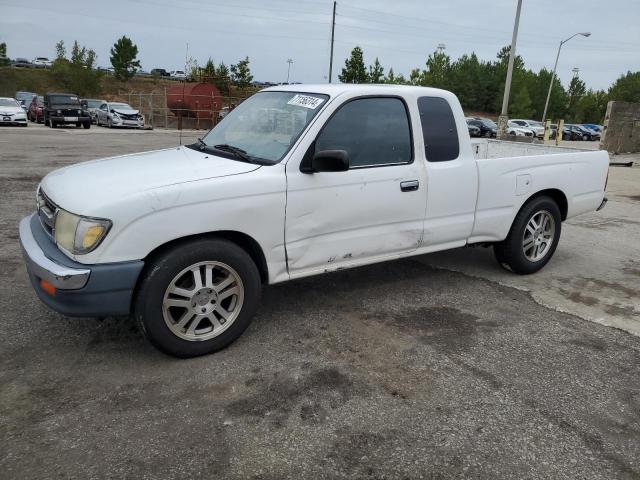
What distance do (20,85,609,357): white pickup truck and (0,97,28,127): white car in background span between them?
2487 centimetres

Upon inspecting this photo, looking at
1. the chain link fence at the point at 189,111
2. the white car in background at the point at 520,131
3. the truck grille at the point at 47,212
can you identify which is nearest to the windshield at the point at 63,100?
the chain link fence at the point at 189,111

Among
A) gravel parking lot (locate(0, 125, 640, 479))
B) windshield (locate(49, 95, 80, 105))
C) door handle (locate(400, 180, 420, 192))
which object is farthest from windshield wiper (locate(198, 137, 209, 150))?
windshield (locate(49, 95, 80, 105))

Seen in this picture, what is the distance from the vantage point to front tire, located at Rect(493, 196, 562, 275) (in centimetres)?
521

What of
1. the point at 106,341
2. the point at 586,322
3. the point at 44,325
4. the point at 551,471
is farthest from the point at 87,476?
the point at 586,322

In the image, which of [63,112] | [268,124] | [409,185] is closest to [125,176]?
[268,124]

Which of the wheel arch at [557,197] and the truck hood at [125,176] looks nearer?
the truck hood at [125,176]

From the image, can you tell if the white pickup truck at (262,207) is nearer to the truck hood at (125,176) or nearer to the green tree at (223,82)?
the truck hood at (125,176)

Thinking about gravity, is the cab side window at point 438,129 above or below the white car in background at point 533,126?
above

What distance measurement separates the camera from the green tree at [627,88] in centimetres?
7625

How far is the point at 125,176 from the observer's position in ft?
11.5

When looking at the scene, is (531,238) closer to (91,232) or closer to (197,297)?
(197,297)

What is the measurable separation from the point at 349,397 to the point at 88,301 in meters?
1.63

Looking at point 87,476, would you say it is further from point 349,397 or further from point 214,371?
point 349,397

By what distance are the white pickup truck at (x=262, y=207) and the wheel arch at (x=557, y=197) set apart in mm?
149
